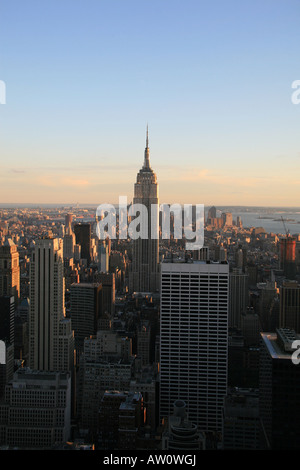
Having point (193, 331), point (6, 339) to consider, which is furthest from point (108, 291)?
point (193, 331)

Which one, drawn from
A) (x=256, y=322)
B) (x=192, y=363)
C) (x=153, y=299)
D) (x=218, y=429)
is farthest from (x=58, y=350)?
(x=153, y=299)

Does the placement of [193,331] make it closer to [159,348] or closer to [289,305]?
[159,348]

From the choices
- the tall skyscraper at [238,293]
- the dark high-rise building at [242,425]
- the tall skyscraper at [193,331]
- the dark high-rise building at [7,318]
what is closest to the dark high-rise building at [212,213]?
the tall skyscraper at [193,331]

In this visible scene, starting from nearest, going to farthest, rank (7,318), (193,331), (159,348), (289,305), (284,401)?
1. (284,401)
2. (193,331)
3. (159,348)
4. (289,305)
5. (7,318)

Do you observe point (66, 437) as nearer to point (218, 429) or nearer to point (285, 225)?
point (218, 429)

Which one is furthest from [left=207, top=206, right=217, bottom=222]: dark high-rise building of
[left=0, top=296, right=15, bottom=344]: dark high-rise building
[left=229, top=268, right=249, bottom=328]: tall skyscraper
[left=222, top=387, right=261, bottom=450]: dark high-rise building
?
[left=0, top=296, right=15, bottom=344]: dark high-rise building

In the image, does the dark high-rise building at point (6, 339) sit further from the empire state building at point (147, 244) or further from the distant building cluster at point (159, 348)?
the empire state building at point (147, 244)
